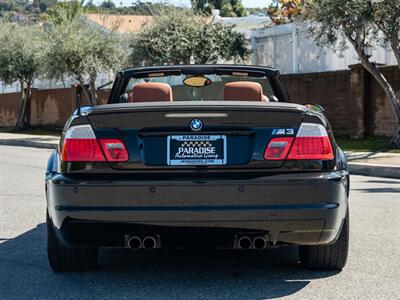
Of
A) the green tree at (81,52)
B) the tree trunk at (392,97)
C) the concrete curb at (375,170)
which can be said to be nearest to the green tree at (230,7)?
the green tree at (81,52)

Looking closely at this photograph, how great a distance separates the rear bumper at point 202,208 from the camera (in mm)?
4859

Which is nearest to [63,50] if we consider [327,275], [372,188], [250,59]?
[250,59]

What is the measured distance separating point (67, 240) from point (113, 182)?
0.55 m

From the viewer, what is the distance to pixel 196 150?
4.98 m

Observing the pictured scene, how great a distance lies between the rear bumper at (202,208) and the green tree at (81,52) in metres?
25.5

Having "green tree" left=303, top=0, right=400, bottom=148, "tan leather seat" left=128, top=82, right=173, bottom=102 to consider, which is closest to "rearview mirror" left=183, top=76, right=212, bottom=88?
"tan leather seat" left=128, top=82, right=173, bottom=102

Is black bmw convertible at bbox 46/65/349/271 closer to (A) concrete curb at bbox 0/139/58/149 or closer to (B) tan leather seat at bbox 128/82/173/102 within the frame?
(B) tan leather seat at bbox 128/82/173/102

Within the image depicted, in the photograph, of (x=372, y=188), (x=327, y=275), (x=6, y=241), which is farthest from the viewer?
(x=372, y=188)

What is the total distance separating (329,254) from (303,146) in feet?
3.28

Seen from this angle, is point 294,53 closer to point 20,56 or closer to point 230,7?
point 20,56

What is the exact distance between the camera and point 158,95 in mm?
6160

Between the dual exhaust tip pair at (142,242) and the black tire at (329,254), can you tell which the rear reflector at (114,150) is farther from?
the black tire at (329,254)

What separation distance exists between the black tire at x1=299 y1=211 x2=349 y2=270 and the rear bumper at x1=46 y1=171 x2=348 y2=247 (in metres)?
0.53

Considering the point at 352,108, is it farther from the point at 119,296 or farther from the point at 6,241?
the point at 119,296
